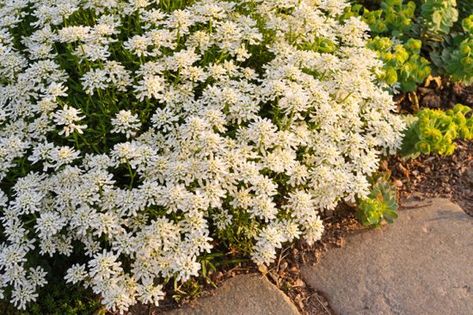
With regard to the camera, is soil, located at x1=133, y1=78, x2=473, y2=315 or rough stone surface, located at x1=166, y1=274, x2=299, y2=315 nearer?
rough stone surface, located at x1=166, y1=274, x2=299, y2=315

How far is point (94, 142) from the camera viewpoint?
10.0 ft

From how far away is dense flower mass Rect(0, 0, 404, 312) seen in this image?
2779mm

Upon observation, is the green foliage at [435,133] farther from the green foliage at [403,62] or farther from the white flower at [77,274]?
the white flower at [77,274]

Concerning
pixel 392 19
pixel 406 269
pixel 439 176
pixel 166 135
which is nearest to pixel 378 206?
pixel 406 269

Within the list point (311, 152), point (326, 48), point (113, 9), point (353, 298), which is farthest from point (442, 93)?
point (113, 9)

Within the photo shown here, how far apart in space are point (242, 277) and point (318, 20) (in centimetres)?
126

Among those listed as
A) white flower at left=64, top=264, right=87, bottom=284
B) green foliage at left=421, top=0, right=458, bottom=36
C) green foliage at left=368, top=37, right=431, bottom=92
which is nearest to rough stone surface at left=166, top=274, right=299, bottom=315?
white flower at left=64, top=264, right=87, bottom=284

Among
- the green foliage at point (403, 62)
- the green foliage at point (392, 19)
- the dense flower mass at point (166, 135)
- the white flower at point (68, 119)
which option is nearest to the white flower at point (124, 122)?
the dense flower mass at point (166, 135)

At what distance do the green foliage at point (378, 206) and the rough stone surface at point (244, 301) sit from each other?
0.56m

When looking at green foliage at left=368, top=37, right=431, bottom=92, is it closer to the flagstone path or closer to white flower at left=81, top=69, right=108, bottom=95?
the flagstone path

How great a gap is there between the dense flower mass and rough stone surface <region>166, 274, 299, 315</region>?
0.71 feet

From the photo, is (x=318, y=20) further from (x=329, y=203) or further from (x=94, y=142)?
(x=94, y=142)

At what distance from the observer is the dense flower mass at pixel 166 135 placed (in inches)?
109

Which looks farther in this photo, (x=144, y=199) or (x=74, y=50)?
(x=74, y=50)
